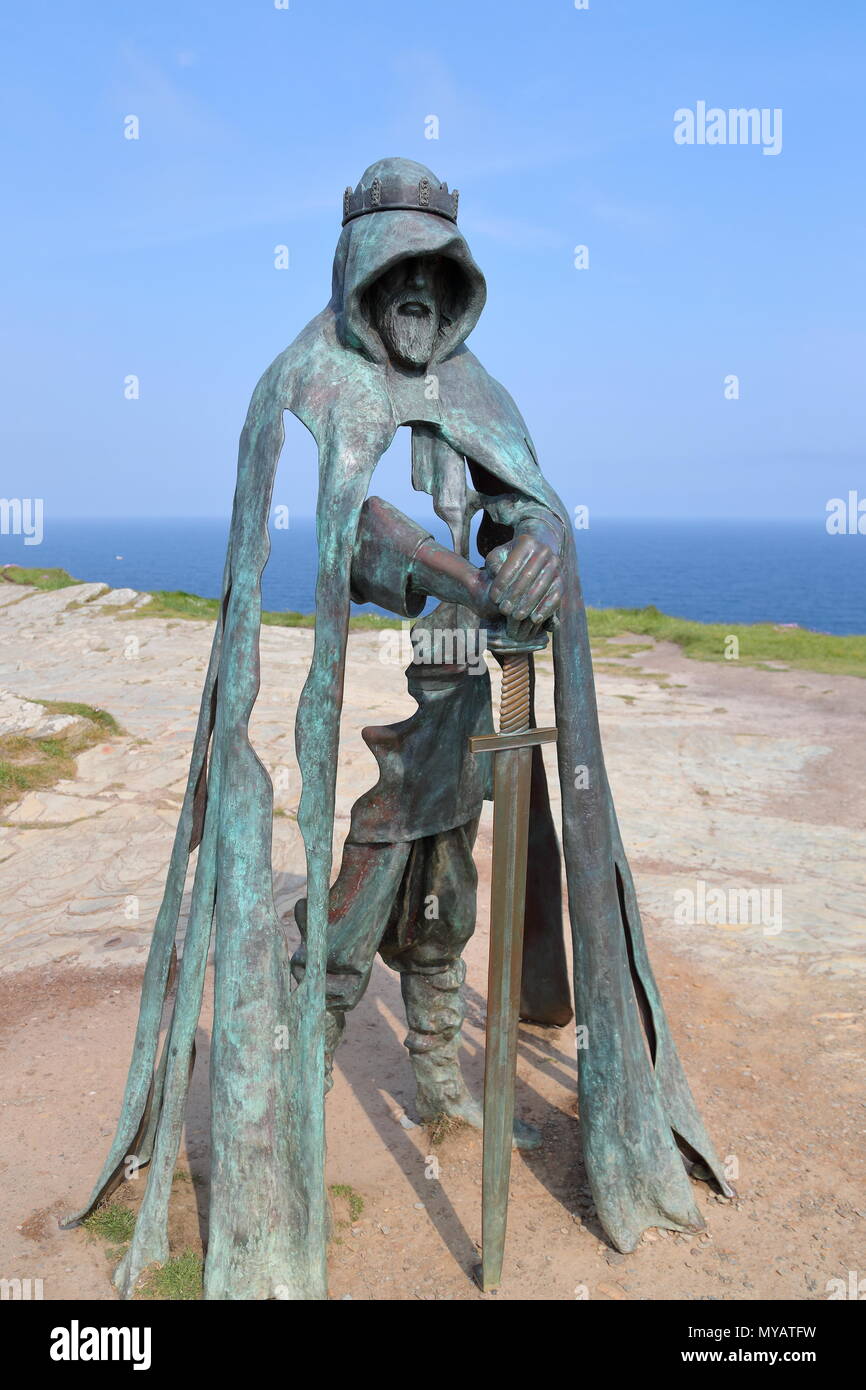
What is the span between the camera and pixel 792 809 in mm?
8133

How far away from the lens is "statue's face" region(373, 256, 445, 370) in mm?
3182

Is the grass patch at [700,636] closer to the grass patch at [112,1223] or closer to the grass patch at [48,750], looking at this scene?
the grass patch at [48,750]

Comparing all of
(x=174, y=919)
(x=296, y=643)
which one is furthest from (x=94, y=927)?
(x=296, y=643)

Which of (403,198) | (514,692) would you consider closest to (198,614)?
(403,198)

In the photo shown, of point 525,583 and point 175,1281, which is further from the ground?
point 525,583

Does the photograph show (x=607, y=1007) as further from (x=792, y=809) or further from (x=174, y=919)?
(x=792, y=809)

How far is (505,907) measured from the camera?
2.92 m

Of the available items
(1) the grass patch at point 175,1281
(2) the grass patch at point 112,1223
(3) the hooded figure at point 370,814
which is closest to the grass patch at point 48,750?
(2) the grass patch at point 112,1223

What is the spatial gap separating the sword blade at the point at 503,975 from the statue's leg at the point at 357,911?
1.88 ft

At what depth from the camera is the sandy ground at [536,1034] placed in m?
3.35

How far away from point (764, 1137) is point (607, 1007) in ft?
3.69

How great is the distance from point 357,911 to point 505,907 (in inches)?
27.7

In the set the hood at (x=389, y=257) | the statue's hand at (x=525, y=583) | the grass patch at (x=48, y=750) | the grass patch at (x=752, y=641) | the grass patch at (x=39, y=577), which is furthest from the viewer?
the grass patch at (x=39, y=577)

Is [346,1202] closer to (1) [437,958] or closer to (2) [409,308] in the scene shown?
(1) [437,958]
